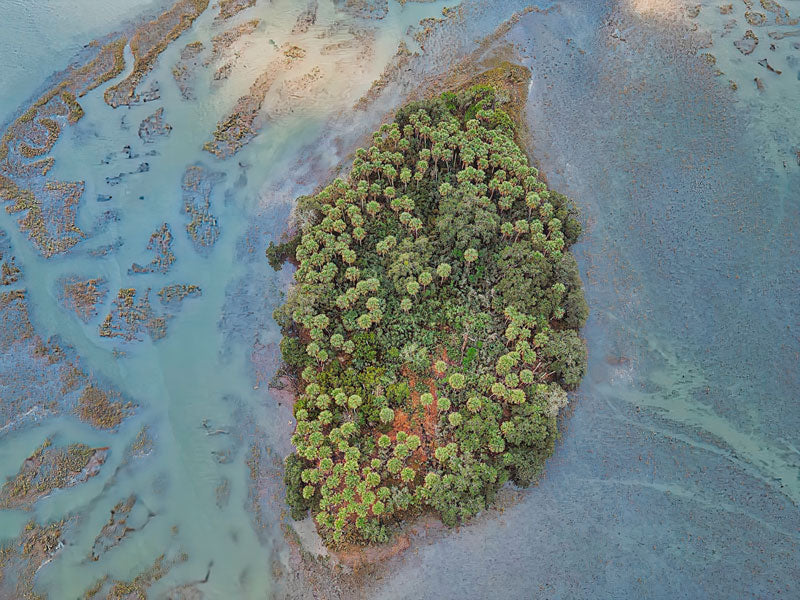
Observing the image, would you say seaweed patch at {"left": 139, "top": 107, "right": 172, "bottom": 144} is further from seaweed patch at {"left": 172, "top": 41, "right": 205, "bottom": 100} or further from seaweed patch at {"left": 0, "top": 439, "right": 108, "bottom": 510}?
seaweed patch at {"left": 0, "top": 439, "right": 108, "bottom": 510}

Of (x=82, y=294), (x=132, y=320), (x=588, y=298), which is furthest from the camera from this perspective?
(x=82, y=294)

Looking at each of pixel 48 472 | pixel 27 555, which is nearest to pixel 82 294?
pixel 48 472

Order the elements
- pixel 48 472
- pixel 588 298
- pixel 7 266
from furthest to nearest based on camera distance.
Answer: pixel 7 266
pixel 588 298
pixel 48 472

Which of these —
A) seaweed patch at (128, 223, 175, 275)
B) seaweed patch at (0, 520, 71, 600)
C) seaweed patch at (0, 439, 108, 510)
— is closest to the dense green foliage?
seaweed patch at (128, 223, 175, 275)

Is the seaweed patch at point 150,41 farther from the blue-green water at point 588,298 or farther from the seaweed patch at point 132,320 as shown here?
the seaweed patch at point 132,320

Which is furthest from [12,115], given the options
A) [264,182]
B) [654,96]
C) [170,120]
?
[654,96]

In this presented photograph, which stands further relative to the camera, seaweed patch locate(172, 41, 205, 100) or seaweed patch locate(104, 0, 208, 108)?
seaweed patch locate(172, 41, 205, 100)

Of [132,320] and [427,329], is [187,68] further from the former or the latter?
[427,329]

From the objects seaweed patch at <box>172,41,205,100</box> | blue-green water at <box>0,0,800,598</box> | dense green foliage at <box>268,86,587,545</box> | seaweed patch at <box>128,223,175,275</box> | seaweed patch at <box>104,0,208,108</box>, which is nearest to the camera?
blue-green water at <box>0,0,800,598</box>
